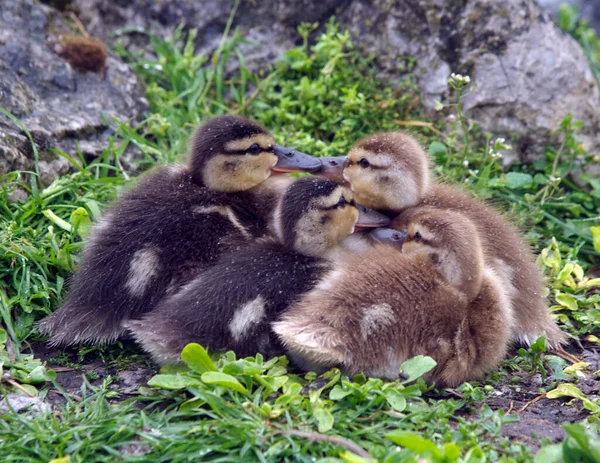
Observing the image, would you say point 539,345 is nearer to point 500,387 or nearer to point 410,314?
point 500,387

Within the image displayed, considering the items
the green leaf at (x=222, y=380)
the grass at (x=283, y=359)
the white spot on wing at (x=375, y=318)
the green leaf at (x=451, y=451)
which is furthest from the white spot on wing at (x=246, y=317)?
the green leaf at (x=451, y=451)

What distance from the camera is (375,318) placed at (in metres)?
2.55

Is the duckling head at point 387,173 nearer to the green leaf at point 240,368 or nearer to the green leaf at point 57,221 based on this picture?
the green leaf at point 240,368

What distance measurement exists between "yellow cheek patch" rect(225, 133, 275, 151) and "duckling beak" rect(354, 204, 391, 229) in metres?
0.48

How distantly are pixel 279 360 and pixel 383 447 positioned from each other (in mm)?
575

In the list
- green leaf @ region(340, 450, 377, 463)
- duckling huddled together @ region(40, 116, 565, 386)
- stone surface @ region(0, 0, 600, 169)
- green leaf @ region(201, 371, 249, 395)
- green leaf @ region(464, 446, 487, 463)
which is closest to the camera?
green leaf @ region(340, 450, 377, 463)

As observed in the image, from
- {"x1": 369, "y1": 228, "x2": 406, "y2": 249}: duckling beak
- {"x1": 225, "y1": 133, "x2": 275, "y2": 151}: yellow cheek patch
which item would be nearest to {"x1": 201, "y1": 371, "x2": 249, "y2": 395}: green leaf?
{"x1": 369, "y1": 228, "x2": 406, "y2": 249}: duckling beak

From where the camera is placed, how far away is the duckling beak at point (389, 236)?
2.93 meters

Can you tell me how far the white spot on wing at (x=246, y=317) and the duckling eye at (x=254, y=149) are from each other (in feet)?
2.59

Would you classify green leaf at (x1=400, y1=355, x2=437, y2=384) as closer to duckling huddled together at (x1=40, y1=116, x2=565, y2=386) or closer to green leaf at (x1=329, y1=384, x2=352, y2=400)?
duckling huddled together at (x1=40, y1=116, x2=565, y2=386)

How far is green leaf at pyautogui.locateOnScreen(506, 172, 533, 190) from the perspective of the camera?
13.0ft

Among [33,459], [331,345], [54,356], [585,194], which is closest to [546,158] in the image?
[585,194]

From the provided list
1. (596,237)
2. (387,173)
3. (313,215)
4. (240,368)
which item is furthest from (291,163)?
(596,237)

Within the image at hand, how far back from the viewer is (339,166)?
3332mm
